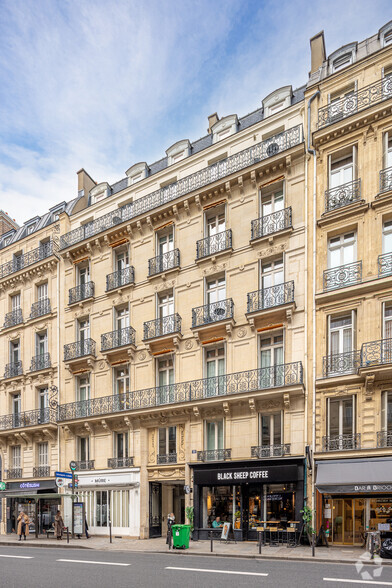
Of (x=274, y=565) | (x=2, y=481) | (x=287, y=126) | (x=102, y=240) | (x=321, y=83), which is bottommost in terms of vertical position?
(x=2, y=481)

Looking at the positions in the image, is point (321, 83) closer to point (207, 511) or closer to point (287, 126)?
point (287, 126)

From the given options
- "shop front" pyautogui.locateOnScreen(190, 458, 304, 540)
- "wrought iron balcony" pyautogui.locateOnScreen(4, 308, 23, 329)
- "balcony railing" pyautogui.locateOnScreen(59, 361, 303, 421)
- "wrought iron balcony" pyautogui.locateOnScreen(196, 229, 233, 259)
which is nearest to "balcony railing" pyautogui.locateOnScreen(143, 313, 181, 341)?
"balcony railing" pyautogui.locateOnScreen(59, 361, 303, 421)

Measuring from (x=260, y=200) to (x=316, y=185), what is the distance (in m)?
2.65

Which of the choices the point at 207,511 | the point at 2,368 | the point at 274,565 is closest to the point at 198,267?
the point at 207,511

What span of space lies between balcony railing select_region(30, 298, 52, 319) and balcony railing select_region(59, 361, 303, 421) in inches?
230

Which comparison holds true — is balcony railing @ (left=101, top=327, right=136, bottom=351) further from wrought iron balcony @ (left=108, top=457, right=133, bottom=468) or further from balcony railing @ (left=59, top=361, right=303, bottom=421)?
wrought iron balcony @ (left=108, top=457, right=133, bottom=468)

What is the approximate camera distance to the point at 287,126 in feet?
71.6

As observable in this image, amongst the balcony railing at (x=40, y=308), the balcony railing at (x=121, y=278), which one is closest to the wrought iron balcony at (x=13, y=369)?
the balcony railing at (x=40, y=308)

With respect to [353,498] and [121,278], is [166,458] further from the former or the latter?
[121,278]

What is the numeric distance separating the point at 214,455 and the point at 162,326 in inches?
248

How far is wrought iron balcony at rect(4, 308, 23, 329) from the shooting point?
30.7 m

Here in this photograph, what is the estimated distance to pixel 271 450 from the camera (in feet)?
63.3

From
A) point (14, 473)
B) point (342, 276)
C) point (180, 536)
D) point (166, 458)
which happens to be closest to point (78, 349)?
point (166, 458)

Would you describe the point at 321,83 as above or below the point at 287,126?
above
